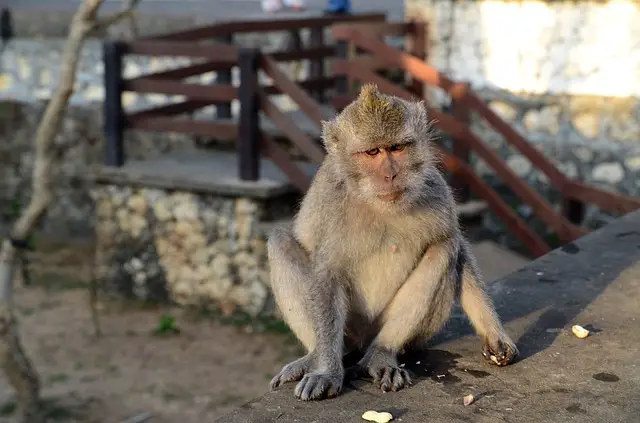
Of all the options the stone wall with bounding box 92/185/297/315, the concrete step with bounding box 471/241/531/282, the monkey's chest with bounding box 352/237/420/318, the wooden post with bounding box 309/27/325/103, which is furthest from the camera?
the wooden post with bounding box 309/27/325/103

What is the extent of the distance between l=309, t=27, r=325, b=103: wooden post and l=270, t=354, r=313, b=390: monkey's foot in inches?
227

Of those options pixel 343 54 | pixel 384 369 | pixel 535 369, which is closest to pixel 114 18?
pixel 343 54

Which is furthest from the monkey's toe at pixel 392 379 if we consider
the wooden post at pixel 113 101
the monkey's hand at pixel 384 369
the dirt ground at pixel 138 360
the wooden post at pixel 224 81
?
the wooden post at pixel 224 81

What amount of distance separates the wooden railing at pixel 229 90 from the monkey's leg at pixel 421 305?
3717 mm

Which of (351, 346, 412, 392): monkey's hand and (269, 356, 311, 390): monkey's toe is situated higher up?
(351, 346, 412, 392): monkey's hand

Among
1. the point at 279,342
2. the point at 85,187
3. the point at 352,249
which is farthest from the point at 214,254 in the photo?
the point at 352,249

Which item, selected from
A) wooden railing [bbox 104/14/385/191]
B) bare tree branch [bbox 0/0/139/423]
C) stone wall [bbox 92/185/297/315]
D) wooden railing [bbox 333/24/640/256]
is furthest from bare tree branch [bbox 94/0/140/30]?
wooden railing [bbox 333/24/640/256]

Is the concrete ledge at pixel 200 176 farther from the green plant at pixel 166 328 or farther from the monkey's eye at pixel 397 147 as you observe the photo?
the monkey's eye at pixel 397 147

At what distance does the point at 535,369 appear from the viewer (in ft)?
10.9

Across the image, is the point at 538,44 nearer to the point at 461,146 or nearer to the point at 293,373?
the point at 461,146

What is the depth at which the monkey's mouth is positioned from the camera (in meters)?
3.21

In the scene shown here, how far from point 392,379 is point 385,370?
0.17 ft

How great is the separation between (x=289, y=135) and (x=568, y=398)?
14.6ft

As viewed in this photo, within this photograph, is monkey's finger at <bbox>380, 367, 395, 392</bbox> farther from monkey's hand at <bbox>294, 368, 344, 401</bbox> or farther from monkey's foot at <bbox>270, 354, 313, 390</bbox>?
monkey's foot at <bbox>270, 354, 313, 390</bbox>
